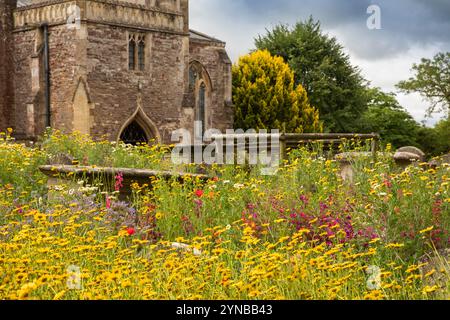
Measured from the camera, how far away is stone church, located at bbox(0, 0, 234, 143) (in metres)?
26.8

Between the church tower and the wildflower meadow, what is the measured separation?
18.0 meters

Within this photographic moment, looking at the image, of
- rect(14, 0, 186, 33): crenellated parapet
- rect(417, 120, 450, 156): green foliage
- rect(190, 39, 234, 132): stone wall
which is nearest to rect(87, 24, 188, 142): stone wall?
rect(14, 0, 186, 33): crenellated parapet

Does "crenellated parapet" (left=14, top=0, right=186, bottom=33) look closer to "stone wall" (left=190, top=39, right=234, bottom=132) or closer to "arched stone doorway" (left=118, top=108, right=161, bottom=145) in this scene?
"arched stone doorway" (left=118, top=108, right=161, bottom=145)

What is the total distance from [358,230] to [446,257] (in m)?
0.96

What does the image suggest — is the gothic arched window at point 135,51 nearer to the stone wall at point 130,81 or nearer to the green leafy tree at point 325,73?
the stone wall at point 130,81

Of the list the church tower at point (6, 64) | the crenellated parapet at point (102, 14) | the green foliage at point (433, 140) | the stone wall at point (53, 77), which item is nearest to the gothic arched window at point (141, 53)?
the crenellated parapet at point (102, 14)

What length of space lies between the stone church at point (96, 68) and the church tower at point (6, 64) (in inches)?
1.6

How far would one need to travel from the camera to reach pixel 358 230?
22.4 ft

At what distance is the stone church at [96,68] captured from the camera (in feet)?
87.8

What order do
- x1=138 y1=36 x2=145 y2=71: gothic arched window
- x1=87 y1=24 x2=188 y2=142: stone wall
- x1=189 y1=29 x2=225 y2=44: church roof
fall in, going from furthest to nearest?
x1=189 y1=29 x2=225 y2=44: church roof → x1=138 y1=36 x2=145 y2=71: gothic arched window → x1=87 y1=24 x2=188 y2=142: stone wall

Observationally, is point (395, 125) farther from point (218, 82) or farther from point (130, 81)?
point (130, 81)

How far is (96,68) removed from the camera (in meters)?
27.0
